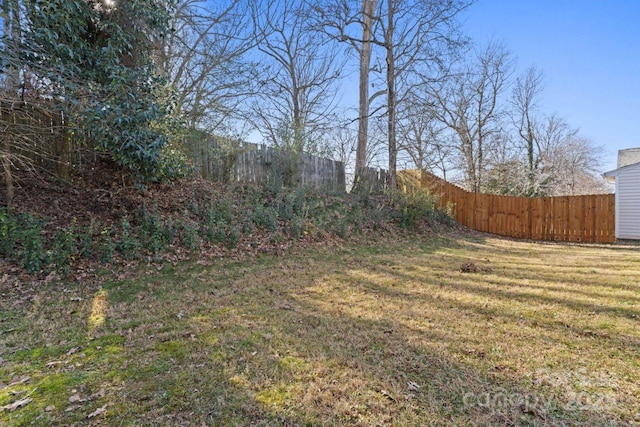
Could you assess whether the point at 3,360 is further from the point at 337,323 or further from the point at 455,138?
the point at 455,138

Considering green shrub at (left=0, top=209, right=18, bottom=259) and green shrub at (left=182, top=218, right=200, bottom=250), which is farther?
green shrub at (left=182, top=218, right=200, bottom=250)

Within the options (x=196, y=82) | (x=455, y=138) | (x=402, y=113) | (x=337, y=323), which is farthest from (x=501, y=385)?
(x=455, y=138)

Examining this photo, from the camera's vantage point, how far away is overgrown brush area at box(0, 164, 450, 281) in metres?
3.98

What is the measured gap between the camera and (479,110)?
53.6 feet

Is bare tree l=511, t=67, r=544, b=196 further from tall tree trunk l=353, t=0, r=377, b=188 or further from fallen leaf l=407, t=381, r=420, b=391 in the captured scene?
fallen leaf l=407, t=381, r=420, b=391

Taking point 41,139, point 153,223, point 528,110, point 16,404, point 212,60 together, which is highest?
point 528,110

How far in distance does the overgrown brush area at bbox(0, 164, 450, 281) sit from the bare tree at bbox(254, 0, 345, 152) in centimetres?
301

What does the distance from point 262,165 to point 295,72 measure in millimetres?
6998

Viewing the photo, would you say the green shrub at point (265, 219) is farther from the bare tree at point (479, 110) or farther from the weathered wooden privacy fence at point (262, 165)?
the bare tree at point (479, 110)

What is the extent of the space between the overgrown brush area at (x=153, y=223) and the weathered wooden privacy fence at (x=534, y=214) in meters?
5.03

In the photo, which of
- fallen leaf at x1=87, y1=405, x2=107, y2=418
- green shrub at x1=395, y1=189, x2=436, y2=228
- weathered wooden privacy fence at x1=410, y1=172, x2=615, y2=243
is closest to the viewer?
fallen leaf at x1=87, y1=405, x2=107, y2=418

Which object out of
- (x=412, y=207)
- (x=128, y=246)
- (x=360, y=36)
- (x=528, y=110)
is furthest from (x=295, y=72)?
(x=528, y=110)

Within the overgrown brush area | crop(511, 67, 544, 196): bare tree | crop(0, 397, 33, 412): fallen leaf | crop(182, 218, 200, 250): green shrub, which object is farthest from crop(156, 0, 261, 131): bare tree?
crop(511, 67, 544, 196): bare tree

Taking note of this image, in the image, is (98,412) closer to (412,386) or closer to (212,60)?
(412,386)
